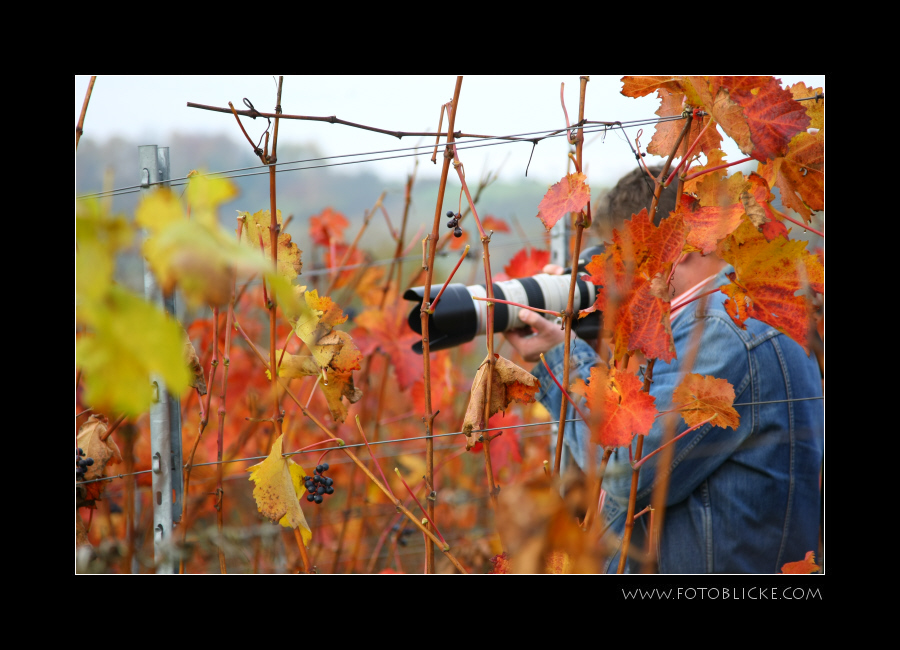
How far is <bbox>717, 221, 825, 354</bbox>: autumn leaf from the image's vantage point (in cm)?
60

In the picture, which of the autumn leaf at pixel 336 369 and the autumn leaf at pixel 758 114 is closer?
the autumn leaf at pixel 758 114

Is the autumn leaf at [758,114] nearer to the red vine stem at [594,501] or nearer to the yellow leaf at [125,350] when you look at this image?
the red vine stem at [594,501]

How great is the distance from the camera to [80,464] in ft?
2.42

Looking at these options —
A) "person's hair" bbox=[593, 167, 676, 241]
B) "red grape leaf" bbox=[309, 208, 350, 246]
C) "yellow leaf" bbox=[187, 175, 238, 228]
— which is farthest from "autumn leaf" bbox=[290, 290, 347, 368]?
"red grape leaf" bbox=[309, 208, 350, 246]

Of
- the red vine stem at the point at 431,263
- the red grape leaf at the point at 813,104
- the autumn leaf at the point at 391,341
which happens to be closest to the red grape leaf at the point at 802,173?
the red grape leaf at the point at 813,104

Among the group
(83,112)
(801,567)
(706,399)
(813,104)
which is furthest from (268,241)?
(801,567)

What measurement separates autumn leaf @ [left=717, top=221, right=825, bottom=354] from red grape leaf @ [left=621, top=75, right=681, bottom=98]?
167 millimetres

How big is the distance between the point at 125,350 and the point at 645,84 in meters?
0.58

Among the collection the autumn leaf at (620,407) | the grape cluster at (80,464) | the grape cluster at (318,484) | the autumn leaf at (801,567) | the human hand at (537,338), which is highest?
the human hand at (537,338)

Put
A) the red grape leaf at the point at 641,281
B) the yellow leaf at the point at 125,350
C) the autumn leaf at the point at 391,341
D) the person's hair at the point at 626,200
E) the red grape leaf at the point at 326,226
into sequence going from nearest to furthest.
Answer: the yellow leaf at the point at 125,350, the red grape leaf at the point at 641,281, the person's hair at the point at 626,200, the autumn leaf at the point at 391,341, the red grape leaf at the point at 326,226

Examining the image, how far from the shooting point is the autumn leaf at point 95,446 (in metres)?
0.76

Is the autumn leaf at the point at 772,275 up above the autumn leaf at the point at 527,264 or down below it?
below

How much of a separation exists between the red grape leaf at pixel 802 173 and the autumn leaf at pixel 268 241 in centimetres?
53
